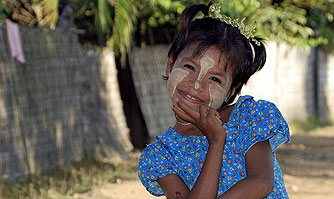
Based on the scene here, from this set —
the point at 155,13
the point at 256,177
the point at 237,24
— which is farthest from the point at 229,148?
the point at 155,13

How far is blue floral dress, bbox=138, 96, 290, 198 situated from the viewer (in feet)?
9.57

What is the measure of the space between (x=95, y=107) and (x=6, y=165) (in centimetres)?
219

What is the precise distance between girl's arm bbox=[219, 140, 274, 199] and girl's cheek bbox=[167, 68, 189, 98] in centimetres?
40

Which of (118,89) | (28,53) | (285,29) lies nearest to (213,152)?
(28,53)

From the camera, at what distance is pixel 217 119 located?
2.71 meters

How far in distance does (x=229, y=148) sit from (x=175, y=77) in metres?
0.38

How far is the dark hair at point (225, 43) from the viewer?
289cm

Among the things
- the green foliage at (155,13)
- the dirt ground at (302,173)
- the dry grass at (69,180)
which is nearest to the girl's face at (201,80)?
the dry grass at (69,180)

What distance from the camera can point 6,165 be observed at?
296 inches

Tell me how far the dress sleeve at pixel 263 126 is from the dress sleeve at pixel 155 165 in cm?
33

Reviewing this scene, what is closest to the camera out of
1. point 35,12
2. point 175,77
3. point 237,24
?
point 175,77

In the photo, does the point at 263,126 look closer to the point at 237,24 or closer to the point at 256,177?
the point at 256,177

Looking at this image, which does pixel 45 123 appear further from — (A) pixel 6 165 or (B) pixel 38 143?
(A) pixel 6 165

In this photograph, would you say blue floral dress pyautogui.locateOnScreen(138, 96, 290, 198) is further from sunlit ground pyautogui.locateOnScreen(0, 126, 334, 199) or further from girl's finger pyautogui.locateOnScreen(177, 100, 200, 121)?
sunlit ground pyautogui.locateOnScreen(0, 126, 334, 199)
